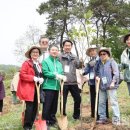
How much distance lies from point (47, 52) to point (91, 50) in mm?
1042

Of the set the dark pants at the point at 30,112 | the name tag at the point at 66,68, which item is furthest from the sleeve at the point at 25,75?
the name tag at the point at 66,68

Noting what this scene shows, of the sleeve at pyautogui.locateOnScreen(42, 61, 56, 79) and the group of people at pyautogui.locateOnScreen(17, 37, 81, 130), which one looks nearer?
the group of people at pyautogui.locateOnScreen(17, 37, 81, 130)

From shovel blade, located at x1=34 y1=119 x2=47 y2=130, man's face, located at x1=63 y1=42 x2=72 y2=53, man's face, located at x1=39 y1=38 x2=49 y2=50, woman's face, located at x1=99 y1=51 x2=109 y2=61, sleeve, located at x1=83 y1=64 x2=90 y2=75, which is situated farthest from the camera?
sleeve, located at x1=83 y1=64 x2=90 y2=75

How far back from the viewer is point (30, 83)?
7562 millimetres

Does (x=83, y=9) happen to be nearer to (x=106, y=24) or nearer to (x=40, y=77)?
(x=106, y=24)

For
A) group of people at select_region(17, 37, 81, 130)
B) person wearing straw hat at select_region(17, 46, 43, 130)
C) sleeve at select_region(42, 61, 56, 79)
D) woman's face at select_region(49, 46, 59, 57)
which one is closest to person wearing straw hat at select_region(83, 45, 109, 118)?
group of people at select_region(17, 37, 81, 130)

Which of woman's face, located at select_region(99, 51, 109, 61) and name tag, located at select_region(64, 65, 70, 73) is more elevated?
woman's face, located at select_region(99, 51, 109, 61)

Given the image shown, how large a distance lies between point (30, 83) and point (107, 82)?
68.1 inches

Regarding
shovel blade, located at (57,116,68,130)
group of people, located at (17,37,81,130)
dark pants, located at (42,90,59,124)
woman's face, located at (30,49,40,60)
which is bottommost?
shovel blade, located at (57,116,68,130)

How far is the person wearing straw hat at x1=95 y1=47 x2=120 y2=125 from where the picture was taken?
7.95 meters

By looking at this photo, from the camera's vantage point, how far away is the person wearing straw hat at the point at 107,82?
313 inches

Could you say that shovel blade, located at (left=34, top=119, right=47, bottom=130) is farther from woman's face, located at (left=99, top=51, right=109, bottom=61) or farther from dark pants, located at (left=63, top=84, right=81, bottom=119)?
woman's face, located at (left=99, top=51, right=109, bottom=61)

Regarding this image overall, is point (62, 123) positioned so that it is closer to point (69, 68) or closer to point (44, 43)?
point (69, 68)

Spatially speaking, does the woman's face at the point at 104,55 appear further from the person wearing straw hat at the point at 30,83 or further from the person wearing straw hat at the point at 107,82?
the person wearing straw hat at the point at 30,83
